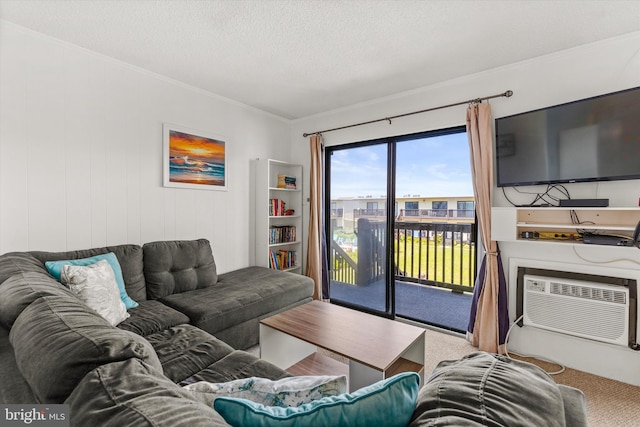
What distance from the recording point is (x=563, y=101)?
7.75 feet

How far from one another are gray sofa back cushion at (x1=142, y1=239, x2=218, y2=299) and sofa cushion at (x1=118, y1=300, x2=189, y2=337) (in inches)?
9.5

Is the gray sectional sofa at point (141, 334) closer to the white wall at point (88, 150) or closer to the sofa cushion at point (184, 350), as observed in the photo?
the sofa cushion at point (184, 350)

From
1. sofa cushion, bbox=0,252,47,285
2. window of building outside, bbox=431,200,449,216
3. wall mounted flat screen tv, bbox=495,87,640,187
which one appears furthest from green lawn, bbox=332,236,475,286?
sofa cushion, bbox=0,252,47,285

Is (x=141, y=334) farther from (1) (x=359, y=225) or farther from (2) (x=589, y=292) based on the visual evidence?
(2) (x=589, y=292)

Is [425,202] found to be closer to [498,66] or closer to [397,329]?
[498,66]

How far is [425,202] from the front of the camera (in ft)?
10.4

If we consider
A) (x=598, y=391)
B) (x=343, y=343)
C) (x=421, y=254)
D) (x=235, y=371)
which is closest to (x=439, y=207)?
(x=421, y=254)

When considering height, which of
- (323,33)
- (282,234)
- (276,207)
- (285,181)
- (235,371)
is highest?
(323,33)

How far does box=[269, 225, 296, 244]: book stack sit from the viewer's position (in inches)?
147

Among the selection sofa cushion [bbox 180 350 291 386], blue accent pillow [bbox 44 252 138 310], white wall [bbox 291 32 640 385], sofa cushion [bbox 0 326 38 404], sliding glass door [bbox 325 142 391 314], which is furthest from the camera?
sliding glass door [bbox 325 142 391 314]

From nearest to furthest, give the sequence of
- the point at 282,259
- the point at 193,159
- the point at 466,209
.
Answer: the point at 466,209 → the point at 193,159 → the point at 282,259

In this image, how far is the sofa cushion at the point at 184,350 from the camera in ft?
4.94

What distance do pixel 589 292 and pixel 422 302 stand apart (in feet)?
4.97

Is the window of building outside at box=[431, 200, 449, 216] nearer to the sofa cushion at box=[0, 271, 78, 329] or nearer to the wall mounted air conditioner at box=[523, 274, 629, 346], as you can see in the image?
the wall mounted air conditioner at box=[523, 274, 629, 346]
